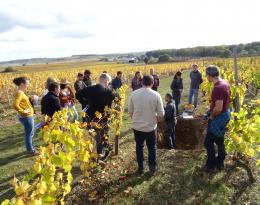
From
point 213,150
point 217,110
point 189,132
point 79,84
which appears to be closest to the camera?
point 217,110

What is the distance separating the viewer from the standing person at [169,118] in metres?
7.30

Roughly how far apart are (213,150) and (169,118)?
180cm

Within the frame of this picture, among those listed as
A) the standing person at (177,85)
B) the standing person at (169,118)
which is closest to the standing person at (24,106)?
the standing person at (169,118)

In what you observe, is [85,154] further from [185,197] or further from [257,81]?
[257,81]

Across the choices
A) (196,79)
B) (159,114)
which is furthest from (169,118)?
(196,79)

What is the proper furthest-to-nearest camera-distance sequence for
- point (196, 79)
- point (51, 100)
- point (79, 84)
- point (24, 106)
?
point (196, 79) → point (79, 84) → point (24, 106) → point (51, 100)

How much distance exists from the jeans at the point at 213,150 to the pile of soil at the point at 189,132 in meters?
2.54

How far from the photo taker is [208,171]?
595 centimetres

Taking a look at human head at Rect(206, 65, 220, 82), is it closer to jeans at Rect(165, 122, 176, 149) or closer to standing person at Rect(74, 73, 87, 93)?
jeans at Rect(165, 122, 176, 149)

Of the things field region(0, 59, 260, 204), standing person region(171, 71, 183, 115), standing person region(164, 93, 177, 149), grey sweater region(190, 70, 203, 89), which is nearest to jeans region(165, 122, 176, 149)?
standing person region(164, 93, 177, 149)

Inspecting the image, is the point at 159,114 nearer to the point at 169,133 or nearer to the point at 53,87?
the point at 169,133

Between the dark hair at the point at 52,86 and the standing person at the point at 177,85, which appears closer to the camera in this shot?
the dark hair at the point at 52,86

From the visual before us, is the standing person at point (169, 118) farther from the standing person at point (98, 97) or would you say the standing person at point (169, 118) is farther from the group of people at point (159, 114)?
the group of people at point (159, 114)

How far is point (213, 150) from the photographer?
5.83 m
